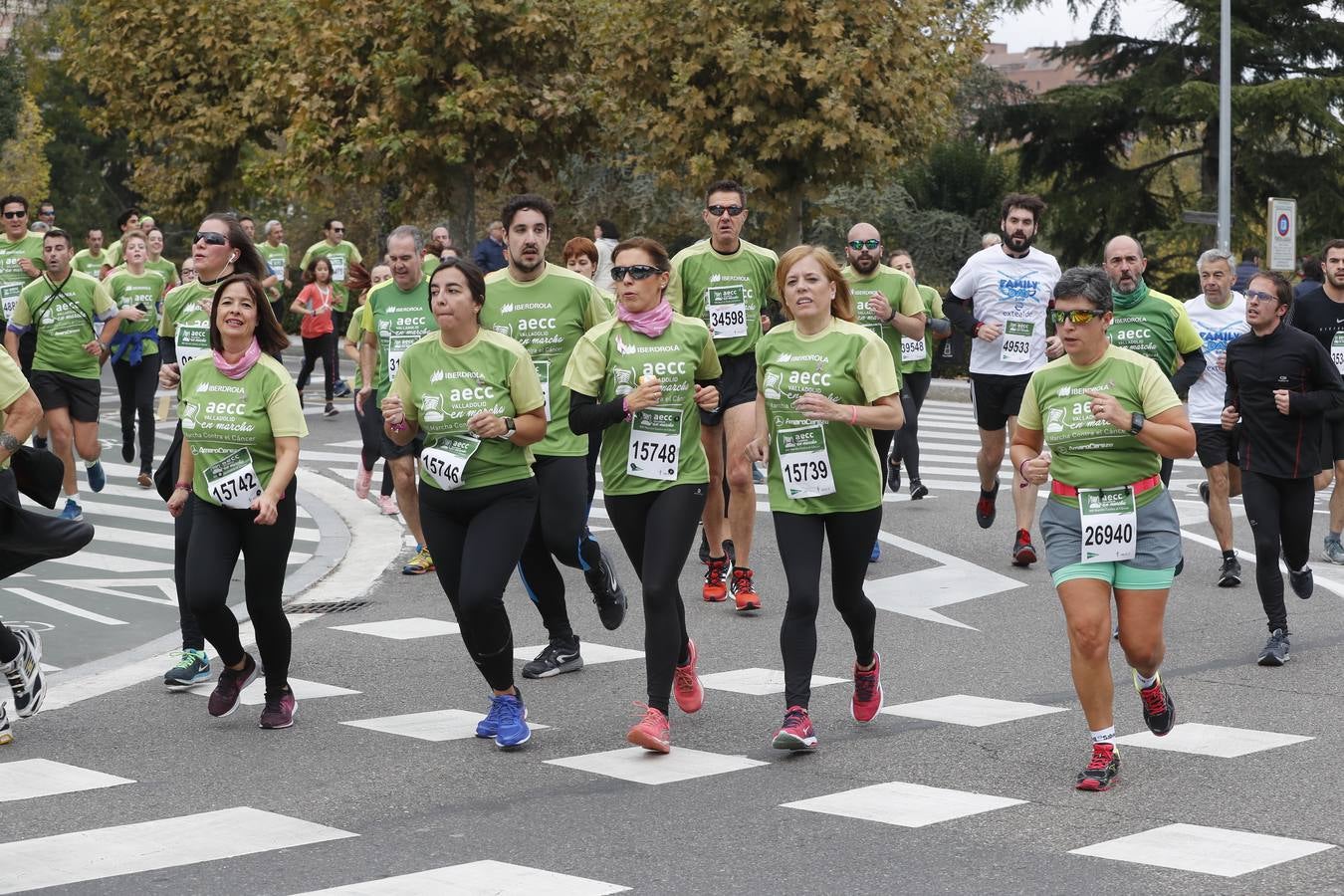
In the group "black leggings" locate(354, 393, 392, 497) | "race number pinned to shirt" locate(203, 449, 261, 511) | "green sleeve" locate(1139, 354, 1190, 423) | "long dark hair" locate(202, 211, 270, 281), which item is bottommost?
"black leggings" locate(354, 393, 392, 497)

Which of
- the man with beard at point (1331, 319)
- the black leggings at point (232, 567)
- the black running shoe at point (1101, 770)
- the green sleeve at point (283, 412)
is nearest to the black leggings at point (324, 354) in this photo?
the man with beard at point (1331, 319)

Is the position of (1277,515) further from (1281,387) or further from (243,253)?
(243,253)

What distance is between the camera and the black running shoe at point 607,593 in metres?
8.75

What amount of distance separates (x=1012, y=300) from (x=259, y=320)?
5.59 m

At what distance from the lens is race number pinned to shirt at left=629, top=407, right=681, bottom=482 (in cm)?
747

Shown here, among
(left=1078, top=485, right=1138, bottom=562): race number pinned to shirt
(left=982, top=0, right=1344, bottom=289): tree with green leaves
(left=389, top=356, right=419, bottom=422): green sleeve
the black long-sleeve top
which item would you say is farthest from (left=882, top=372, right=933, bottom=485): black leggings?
(left=982, top=0, right=1344, bottom=289): tree with green leaves

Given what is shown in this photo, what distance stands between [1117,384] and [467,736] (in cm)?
268

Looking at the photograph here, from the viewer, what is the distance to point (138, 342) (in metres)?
15.6

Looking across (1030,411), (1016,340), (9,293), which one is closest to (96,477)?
(9,293)

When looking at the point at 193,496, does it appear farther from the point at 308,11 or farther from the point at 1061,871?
the point at 308,11

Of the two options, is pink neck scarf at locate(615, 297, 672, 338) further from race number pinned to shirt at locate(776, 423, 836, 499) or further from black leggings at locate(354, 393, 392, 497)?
black leggings at locate(354, 393, 392, 497)

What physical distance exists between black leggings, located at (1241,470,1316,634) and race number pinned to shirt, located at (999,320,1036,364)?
2694 mm

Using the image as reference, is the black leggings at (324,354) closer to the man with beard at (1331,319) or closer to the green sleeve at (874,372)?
the man with beard at (1331,319)

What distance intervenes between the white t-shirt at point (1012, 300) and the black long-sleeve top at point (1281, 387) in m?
2.15
